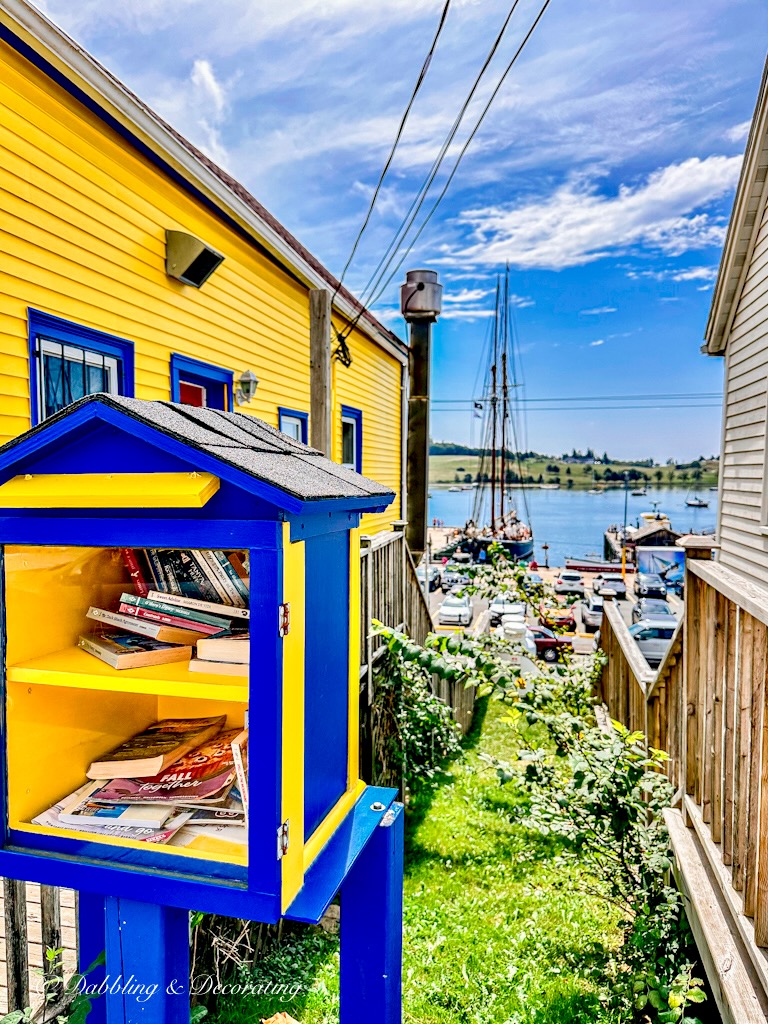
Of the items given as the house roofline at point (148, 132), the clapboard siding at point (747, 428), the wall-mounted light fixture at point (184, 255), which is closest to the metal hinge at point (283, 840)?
the house roofline at point (148, 132)

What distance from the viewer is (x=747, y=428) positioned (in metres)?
8.60

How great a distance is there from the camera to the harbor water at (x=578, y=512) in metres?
79.9

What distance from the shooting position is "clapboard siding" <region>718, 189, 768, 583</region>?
7945 millimetres

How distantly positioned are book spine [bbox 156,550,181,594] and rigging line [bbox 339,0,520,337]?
14.5 feet

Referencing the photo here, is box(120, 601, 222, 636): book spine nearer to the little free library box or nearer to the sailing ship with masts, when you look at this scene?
the little free library box

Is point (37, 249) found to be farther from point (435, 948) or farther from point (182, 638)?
point (435, 948)

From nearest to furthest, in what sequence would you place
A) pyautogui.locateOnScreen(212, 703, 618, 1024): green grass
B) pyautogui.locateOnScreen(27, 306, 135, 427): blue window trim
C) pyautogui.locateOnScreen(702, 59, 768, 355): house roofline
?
pyautogui.locateOnScreen(212, 703, 618, 1024): green grass → pyautogui.locateOnScreen(27, 306, 135, 427): blue window trim → pyautogui.locateOnScreen(702, 59, 768, 355): house roofline

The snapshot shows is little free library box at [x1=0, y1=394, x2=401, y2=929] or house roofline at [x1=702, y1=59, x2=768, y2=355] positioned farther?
house roofline at [x1=702, y1=59, x2=768, y2=355]

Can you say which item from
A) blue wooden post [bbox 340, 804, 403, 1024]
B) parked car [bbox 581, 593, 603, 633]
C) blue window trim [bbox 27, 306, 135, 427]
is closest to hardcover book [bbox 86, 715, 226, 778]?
blue wooden post [bbox 340, 804, 403, 1024]

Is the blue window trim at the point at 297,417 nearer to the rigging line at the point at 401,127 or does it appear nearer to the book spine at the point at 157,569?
the rigging line at the point at 401,127

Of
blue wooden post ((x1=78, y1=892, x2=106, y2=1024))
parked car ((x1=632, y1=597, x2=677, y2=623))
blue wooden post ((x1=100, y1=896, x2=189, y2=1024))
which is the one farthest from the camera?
parked car ((x1=632, y1=597, x2=677, y2=623))

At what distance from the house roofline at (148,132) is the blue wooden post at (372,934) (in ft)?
12.8

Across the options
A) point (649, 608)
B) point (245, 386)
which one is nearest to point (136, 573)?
point (245, 386)

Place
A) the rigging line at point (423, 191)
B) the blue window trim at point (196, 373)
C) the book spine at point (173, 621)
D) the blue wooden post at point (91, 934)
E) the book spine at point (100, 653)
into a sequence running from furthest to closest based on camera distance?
the blue window trim at point (196, 373), the rigging line at point (423, 191), the blue wooden post at point (91, 934), the book spine at point (173, 621), the book spine at point (100, 653)
